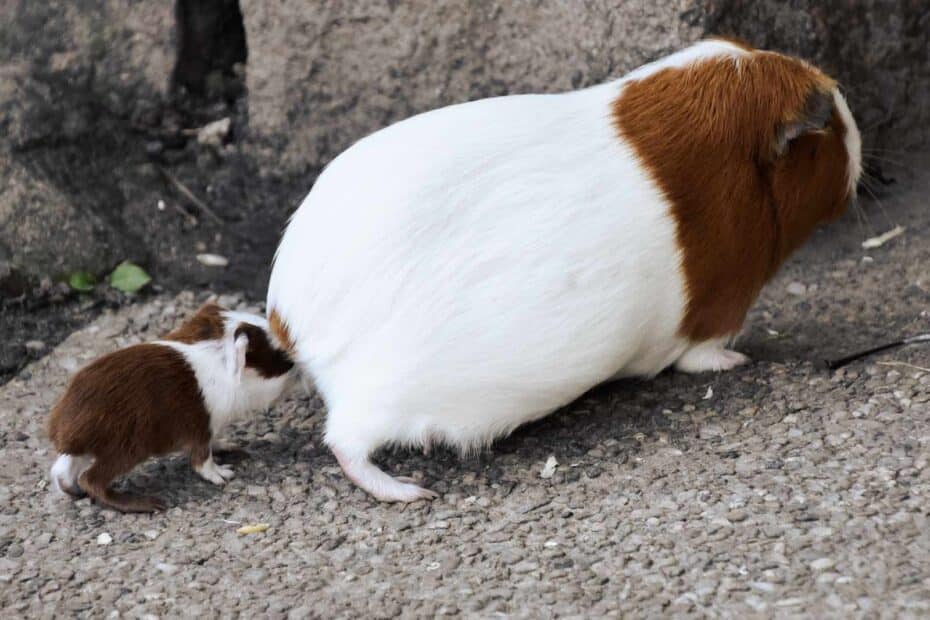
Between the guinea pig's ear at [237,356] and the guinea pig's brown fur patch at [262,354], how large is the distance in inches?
0.8

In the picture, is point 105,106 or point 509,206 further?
point 105,106

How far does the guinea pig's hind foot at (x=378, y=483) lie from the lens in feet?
10.0

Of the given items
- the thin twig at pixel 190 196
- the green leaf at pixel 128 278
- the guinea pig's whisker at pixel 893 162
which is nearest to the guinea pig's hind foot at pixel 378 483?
the green leaf at pixel 128 278

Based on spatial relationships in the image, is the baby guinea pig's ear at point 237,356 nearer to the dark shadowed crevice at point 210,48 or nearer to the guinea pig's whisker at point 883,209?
the dark shadowed crevice at point 210,48

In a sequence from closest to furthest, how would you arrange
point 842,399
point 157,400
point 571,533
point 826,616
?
1. point 826,616
2. point 571,533
3. point 157,400
4. point 842,399

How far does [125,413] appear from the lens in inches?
117

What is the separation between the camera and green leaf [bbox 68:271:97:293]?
4.18m

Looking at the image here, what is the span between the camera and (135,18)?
454 centimetres

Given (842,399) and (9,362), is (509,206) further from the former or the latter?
(9,362)

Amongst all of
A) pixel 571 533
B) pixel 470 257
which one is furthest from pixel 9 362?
pixel 571 533

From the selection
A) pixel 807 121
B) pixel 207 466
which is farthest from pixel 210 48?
pixel 807 121

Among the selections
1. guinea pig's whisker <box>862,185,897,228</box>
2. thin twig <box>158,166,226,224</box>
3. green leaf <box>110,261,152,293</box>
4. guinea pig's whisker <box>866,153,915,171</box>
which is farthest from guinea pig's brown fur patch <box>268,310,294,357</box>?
guinea pig's whisker <box>866,153,915,171</box>

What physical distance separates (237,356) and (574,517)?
0.87m

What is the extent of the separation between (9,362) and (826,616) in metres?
2.50
